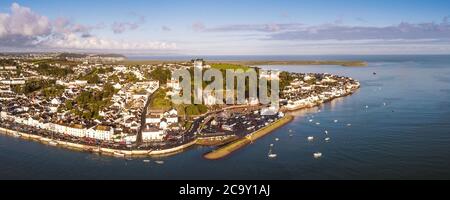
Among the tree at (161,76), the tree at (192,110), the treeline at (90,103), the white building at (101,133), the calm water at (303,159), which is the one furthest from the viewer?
the tree at (161,76)

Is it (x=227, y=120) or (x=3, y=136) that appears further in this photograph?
(x=227, y=120)

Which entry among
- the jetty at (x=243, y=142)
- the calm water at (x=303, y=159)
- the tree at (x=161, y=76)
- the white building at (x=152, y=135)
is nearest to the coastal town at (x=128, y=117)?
the white building at (x=152, y=135)

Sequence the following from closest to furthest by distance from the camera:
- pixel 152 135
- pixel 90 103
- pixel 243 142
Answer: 1. pixel 243 142
2. pixel 152 135
3. pixel 90 103

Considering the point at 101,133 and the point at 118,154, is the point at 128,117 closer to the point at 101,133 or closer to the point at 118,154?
the point at 101,133

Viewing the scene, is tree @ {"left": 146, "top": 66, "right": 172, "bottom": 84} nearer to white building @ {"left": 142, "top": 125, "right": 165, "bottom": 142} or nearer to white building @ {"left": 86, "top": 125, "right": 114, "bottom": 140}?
white building @ {"left": 86, "top": 125, "right": 114, "bottom": 140}

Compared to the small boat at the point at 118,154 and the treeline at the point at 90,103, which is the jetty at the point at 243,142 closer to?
the small boat at the point at 118,154

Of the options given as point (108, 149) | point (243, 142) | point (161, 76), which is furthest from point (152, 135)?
point (161, 76)

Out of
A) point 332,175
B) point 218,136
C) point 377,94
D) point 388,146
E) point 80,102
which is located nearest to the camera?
point 332,175

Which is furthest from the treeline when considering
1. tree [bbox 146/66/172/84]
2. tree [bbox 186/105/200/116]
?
tree [bbox 146/66/172/84]
